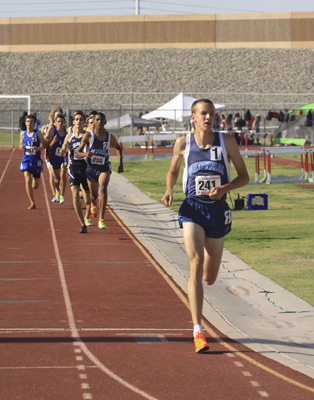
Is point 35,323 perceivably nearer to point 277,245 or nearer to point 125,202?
point 277,245

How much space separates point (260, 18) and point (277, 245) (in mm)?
80217

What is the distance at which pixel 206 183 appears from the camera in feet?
25.4

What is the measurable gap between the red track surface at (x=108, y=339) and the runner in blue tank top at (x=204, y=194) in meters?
0.64

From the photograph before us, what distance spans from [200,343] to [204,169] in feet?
4.59

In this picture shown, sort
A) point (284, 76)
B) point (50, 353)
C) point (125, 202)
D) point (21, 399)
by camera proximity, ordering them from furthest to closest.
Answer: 1. point (284, 76)
2. point (125, 202)
3. point (50, 353)
4. point (21, 399)

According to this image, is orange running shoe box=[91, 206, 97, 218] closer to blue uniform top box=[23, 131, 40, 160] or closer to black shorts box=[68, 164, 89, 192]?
black shorts box=[68, 164, 89, 192]

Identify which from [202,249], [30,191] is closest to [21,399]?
[202,249]

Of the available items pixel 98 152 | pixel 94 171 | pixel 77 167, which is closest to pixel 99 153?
pixel 98 152

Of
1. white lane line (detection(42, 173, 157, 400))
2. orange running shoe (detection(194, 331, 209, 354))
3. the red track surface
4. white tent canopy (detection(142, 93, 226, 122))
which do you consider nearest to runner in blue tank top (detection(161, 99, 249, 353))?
orange running shoe (detection(194, 331, 209, 354))

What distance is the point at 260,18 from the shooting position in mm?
92188

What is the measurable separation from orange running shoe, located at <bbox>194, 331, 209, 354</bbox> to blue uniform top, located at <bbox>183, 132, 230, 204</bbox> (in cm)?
108

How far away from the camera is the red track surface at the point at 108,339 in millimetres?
6484

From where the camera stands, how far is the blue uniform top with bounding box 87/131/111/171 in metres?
15.5

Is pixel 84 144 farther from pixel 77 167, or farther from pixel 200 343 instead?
pixel 200 343
